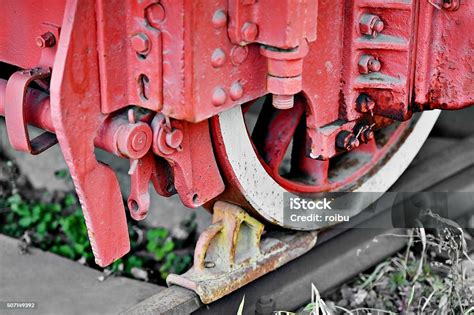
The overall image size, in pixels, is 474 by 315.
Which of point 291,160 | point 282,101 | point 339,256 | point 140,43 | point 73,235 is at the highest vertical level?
point 140,43

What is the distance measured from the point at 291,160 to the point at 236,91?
0.92 m

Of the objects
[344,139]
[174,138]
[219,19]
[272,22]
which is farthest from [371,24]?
[174,138]

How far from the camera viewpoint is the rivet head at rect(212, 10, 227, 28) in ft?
7.48

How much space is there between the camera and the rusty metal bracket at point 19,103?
7.63 feet

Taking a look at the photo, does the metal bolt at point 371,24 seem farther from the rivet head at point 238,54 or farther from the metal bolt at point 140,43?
the metal bolt at point 140,43

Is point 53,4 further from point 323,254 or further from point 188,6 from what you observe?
point 323,254

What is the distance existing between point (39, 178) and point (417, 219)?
1.76 m

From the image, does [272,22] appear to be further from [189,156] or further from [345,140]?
[345,140]

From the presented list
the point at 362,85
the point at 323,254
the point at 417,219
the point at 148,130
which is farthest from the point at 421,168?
the point at 148,130

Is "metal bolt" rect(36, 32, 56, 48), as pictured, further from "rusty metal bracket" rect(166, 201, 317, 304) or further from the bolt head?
the bolt head

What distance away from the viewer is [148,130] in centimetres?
241

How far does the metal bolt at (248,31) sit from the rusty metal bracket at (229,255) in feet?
2.41

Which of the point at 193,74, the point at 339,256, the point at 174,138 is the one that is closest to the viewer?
the point at 193,74

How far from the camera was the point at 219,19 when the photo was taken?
7.50ft
